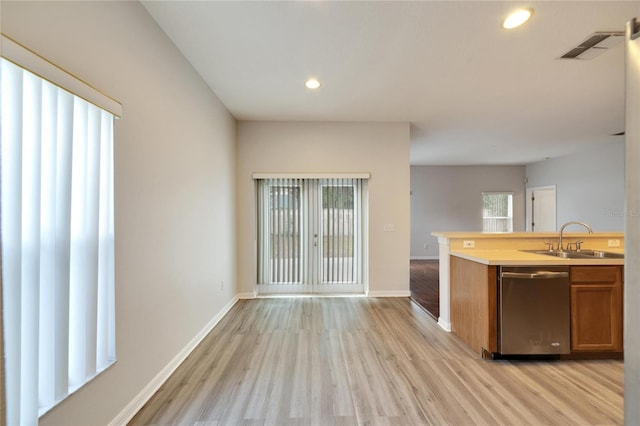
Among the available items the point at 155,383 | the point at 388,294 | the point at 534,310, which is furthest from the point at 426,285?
the point at 155,383

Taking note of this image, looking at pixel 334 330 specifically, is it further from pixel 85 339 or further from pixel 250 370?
pixel 85 339

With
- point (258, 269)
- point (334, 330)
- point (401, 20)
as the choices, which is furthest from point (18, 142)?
point (258, 269)

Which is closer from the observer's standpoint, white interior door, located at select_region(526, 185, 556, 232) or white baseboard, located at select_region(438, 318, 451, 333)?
white baseboard, located at select_region(438, 318, 451, 333)

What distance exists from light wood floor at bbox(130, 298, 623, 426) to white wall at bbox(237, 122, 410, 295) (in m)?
1.23

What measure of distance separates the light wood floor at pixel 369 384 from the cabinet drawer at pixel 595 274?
71cm

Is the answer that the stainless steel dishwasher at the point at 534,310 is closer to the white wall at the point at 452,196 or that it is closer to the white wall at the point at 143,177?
the white wall at the point at 143,177

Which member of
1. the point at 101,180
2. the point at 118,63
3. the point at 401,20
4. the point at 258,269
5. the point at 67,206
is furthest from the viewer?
the point at 258,269

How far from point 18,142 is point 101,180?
0.43 m

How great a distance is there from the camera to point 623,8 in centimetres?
172

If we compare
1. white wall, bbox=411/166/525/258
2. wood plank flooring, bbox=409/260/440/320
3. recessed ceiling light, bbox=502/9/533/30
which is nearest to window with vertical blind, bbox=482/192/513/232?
white wall, bbox=411/166/525/258

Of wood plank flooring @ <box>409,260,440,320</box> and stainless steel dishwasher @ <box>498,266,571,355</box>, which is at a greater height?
stainless steel dishwasher @ <box>498,266,571,355</box>

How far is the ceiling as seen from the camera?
5.84ft

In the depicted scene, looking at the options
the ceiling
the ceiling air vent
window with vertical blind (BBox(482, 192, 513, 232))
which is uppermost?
the ceiling

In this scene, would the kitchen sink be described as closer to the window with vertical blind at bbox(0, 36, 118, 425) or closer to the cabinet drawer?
the cabinet drawer
